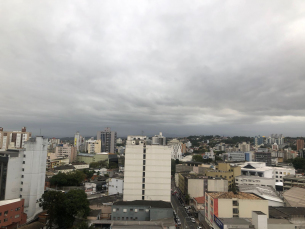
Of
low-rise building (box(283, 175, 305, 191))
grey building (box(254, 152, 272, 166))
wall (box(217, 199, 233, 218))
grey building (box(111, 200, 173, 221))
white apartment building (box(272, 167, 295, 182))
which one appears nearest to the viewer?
wall (box(217, 199, 233, 218))

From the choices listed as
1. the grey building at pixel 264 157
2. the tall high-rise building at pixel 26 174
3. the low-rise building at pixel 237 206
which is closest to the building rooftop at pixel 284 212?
the low-rise building at pixel 237 206

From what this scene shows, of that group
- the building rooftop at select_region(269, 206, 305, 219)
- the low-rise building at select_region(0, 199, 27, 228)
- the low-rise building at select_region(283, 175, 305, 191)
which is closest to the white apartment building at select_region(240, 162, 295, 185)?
the low-rise building at select_region(283, 175, 305, 191)

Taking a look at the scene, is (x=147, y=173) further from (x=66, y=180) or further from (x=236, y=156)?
(x=236, y=156)

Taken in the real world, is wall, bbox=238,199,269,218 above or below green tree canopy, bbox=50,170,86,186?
above

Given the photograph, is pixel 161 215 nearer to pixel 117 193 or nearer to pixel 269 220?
pixel 269 220

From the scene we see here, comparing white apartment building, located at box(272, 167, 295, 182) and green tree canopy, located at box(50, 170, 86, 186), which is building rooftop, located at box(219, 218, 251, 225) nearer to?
green tree canopy, located at box(50, 170, 86, 186)

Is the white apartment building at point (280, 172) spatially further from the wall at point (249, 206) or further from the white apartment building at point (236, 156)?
the wall at point (249, 206)

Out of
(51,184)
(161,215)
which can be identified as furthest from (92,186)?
(161,215)
